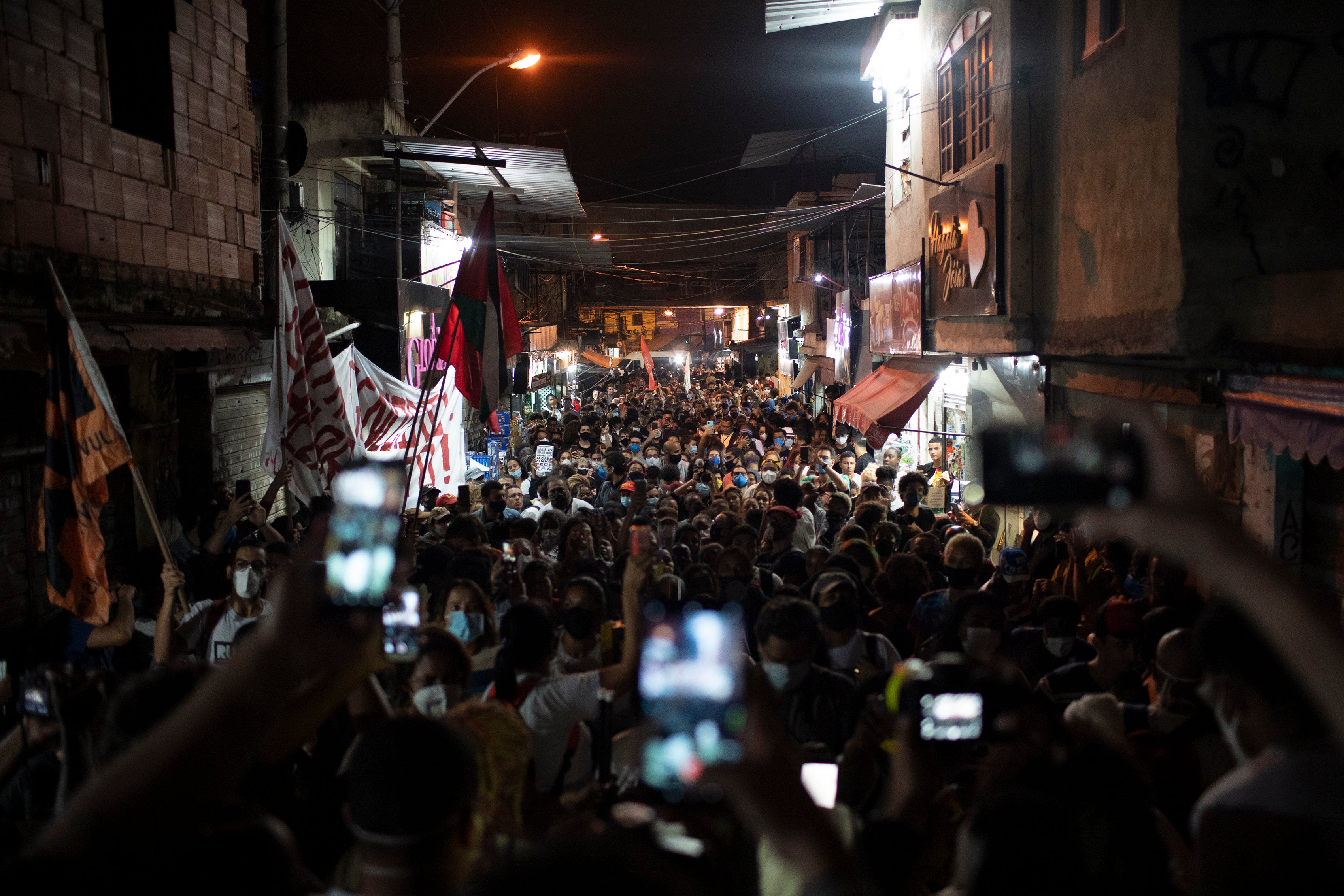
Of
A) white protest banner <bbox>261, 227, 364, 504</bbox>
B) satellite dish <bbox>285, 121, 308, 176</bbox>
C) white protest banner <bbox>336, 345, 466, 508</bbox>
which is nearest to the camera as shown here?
white protest banner <bbox>261, 227, 364, 504</bbox>

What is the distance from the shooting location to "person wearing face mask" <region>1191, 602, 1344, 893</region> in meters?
2.14

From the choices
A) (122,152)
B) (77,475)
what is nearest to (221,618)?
(77,475)

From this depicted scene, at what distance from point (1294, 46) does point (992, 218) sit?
4.11m

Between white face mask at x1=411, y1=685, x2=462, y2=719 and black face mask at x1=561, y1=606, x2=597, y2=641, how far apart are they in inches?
36.6

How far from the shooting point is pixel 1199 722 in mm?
3850

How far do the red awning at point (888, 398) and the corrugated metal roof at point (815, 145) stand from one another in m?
5.83

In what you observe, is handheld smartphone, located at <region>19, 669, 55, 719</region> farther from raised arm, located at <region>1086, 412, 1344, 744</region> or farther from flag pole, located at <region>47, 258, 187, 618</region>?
raised arm, located at <region>1086, 412, 1344, 744</region>

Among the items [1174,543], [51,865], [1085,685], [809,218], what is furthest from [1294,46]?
[809,218]

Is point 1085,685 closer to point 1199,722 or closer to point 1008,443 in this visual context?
point 1199,722

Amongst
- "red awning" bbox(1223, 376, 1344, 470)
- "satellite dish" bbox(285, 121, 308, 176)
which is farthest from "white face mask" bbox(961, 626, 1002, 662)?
"satellite dish" bbox(285, 121, 308, 176)

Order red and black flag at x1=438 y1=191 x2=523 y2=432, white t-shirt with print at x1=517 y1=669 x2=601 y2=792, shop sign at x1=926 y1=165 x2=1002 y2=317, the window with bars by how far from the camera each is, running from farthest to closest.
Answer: the window with bars → shop sign at x1=926 y1=165 x2=1002 y2=317 → red and black flag at x1=438 y1=191 x2=523 y2=432 → white t-shirt with print at x1=517 y1=669 x2=601 y2=792

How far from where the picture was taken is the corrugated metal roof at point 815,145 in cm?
2389

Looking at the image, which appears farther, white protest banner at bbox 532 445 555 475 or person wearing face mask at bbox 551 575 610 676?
white protest banner at bbox 532 445 555 475

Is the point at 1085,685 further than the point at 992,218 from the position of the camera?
No
